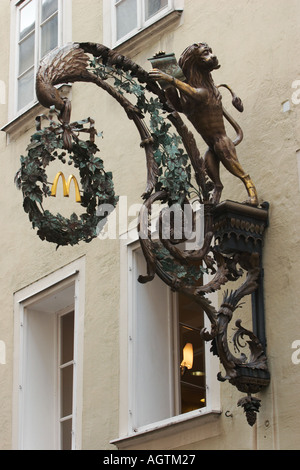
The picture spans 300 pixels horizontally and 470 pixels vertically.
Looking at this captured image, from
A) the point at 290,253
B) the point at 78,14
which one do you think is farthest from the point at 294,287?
the point at 78,14

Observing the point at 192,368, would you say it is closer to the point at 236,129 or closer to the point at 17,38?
the point at 236,129

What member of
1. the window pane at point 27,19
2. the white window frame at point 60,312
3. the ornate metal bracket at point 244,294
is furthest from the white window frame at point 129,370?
the window pane at point 27,19

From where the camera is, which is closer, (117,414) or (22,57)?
(117,414)

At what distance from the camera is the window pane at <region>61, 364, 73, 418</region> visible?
1083cm

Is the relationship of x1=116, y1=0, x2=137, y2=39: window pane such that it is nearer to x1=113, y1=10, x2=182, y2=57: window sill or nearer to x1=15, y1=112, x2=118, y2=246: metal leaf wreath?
x1=113, y1=10, x2=182, y2=57: window sill

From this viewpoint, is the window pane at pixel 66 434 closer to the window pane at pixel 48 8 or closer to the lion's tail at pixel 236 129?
the lion's tail at pixel 236 129

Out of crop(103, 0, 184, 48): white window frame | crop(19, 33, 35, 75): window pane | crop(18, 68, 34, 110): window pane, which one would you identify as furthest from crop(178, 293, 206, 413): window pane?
crop(19, 33, 35, 75): window pane

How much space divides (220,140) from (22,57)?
4400mm

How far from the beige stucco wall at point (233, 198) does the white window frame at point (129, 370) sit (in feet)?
0.30

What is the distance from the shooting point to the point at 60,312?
1108 cm

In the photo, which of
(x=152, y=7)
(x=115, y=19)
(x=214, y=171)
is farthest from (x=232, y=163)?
(x=115, y=19)

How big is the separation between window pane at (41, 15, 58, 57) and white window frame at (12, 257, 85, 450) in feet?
7.64
